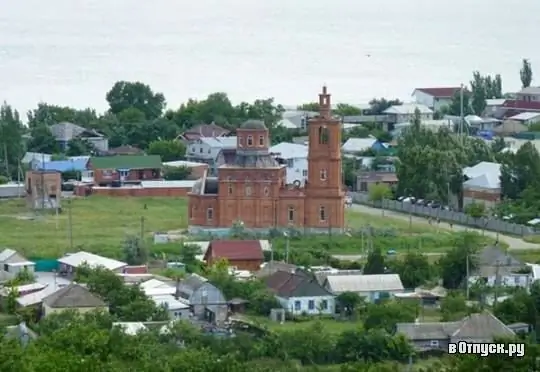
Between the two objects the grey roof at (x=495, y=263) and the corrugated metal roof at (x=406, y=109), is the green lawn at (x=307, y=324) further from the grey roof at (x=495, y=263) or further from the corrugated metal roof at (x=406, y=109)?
the corrugated metal roof at (x=406, y=109)

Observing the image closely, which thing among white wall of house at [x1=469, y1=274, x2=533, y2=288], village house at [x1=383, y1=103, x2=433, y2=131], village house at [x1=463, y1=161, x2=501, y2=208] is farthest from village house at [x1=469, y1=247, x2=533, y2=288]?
village house at [x1=383, y1=103, x2=433, y2=131]

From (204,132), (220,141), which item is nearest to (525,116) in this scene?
(204,132)

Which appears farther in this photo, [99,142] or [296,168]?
[99,142]

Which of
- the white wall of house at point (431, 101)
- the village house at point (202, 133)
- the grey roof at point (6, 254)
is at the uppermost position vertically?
the white wall of house at point (431, 101)

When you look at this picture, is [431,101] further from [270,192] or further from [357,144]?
[270,192]

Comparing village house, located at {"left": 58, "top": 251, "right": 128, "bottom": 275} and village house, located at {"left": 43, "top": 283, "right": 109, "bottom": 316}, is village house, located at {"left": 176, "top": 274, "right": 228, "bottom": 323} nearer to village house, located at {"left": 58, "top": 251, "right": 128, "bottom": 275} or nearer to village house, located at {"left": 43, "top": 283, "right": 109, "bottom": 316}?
village house, located at {"left": 43, "top": 283, "right": 109, "bottom": 316}

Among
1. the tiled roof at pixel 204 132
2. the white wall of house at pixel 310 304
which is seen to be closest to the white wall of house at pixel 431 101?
the tiled roof at pixel 204 132

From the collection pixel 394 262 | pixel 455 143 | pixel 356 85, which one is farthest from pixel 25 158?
pixel 356 85
